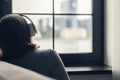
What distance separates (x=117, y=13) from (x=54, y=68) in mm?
801

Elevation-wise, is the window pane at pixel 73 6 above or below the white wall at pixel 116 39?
above

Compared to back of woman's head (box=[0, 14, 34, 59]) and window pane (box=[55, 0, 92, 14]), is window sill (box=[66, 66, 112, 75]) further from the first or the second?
back of woman's head (box=[0, 14, 34, 59])

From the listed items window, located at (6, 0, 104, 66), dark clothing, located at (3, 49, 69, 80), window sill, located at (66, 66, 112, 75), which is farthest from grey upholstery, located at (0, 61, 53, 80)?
window, located at (6, 0, 104, 66)

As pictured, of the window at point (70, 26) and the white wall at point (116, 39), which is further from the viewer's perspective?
→ the window at point (70, 26)

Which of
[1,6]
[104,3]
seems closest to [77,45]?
→ [104,3]

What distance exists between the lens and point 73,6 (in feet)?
6.88

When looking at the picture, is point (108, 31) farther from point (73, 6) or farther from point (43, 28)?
point (43, 28)

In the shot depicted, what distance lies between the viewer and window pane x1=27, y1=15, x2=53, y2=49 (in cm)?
203

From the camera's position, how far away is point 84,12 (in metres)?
2.12

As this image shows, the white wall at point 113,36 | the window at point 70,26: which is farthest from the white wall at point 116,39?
the window at point 70,26

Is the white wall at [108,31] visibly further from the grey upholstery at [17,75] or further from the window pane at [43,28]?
the grey upholstery at [17,75]

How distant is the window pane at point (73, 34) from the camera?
2.07m

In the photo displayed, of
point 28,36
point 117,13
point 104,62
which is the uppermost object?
point 117,13

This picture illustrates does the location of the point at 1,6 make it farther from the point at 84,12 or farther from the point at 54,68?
the point at 54,68
